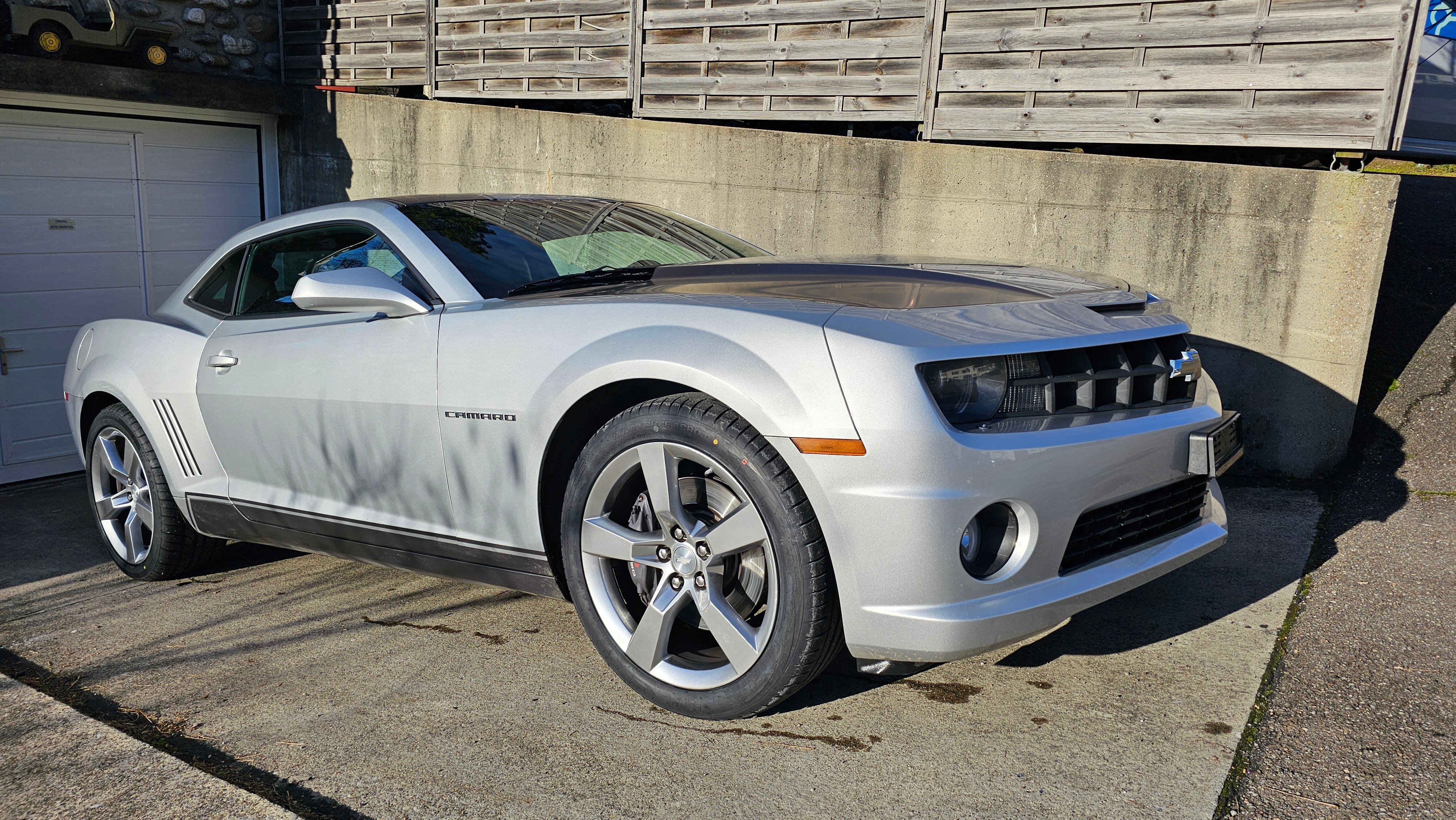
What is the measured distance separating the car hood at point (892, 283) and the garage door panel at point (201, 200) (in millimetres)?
5957

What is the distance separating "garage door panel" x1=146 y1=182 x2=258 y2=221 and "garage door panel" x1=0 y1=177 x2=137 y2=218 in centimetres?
16

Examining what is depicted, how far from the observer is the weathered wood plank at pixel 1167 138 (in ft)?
17.8

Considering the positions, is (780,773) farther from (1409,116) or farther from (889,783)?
(1409,116)

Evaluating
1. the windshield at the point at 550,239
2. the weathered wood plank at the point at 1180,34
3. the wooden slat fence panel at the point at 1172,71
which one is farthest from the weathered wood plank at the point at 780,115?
the windshield at the point at 550,239

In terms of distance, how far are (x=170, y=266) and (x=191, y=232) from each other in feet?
1.14

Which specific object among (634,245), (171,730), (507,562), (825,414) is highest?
(634,245)

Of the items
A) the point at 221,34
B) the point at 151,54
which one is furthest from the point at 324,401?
the point at 221,34

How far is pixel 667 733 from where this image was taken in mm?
2920

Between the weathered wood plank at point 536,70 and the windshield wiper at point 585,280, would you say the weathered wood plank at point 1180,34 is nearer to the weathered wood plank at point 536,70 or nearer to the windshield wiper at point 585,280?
the weathered wood plank at point 536,70

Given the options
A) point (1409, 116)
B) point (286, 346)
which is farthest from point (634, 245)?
point (1409, 116)

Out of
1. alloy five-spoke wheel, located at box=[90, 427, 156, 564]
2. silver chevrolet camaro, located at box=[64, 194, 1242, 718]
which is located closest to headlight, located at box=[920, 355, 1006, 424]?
silver chevrolet camaro, located at box=[64, 194, 1242, 718]

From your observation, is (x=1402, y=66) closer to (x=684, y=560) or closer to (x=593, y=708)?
(x=684, y=560)

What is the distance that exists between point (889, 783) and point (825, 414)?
915mm

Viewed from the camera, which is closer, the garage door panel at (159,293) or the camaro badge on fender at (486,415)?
the camaro badge on fender at (486,415)
